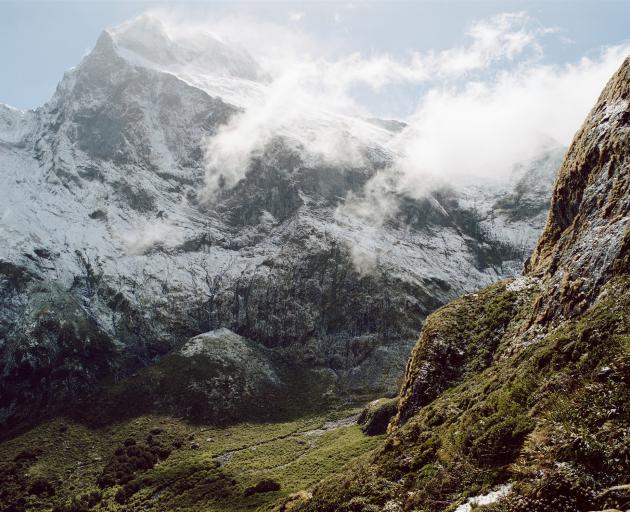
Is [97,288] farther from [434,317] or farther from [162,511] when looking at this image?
[434,317]

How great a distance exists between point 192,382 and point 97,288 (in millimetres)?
66360

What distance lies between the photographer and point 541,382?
2352 centimetres

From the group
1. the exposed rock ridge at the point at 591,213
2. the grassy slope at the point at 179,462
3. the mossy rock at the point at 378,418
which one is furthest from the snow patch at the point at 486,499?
the mossy rock at the point at 378,418

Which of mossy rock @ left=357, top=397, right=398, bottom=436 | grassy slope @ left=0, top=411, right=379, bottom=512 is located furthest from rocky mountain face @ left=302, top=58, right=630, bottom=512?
mossy rock @ left=357, top=397, right=398, bottom=436

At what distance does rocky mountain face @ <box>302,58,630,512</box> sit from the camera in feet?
57.3

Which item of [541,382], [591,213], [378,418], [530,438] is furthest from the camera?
[378,418]

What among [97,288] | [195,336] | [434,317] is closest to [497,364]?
[434,317]

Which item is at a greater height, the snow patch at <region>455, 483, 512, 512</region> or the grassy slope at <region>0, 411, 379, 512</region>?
the snow patch at <region>455, 483, 512, 512</region>

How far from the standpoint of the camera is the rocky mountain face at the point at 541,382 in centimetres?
1745

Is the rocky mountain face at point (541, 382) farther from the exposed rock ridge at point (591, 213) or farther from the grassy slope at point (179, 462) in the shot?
the grassy slope at point (179, 462)

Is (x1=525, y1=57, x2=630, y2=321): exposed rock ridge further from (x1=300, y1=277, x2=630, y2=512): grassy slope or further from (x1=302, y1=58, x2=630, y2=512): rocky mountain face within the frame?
(x1=300, y1=277, x2=630, y2=512): grassy slope

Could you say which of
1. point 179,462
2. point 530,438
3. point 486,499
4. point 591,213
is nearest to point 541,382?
point 530,438

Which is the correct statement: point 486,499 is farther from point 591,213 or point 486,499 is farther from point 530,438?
point 591,213

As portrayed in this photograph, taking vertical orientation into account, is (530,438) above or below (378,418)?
above
